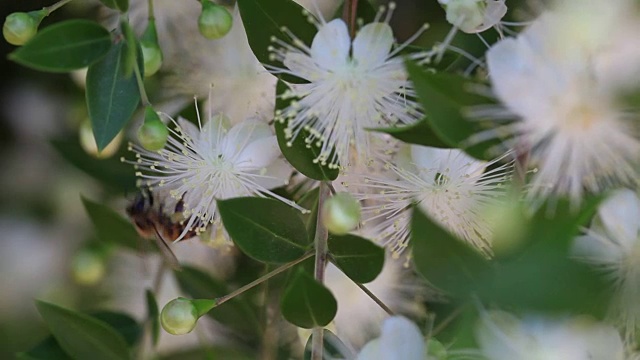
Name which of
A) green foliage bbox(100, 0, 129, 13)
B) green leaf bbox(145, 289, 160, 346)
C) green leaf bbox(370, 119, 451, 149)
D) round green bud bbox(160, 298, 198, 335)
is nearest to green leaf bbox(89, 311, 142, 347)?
green leaf bbox(145, 289, 160, 346)

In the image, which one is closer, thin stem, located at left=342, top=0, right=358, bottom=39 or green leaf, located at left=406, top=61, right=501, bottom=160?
green leaf, located at left=406, top=61, right=501, bottom=160

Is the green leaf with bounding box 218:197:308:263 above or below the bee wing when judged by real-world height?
above

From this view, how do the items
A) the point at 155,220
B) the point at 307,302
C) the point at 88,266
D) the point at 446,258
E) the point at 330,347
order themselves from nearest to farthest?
the point at 446,258, the point at 307,302, the point at 330,347, the point at 155,220, the point at 88,266

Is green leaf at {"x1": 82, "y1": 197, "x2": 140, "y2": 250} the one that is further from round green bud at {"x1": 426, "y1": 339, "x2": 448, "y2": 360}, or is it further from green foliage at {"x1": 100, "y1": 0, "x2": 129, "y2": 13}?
round green bud at {"x1": 426, "y1": 339, "x2": 448, "y2": 360}

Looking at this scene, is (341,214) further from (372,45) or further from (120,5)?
(120,5)

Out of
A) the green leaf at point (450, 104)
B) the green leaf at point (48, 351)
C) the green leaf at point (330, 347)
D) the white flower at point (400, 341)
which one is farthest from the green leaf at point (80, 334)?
the green leaf at point (450, 104)

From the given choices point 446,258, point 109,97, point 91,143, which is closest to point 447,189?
point 446,258

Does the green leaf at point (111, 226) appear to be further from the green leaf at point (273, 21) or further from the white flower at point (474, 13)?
the white flower at point (474, 13)
